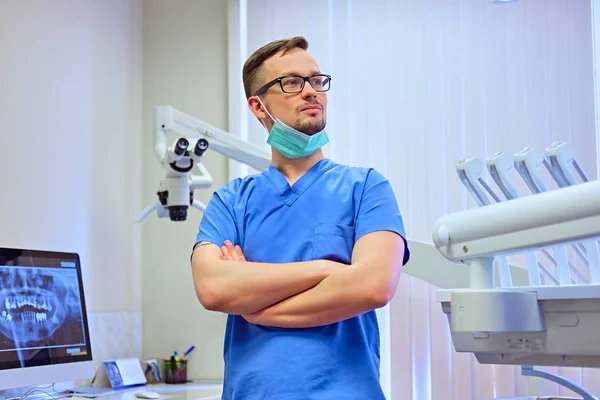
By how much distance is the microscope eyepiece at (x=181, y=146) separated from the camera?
8.79 ft

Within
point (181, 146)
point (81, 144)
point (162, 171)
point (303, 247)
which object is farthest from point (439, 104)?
point (303, 247)

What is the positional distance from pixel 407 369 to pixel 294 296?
178 cm

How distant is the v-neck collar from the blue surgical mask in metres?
0.04

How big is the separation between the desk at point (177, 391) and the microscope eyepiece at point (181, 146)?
839mm

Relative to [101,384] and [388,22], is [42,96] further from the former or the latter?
[388,22]

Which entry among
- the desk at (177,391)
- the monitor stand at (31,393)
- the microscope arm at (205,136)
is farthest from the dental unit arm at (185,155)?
the monitor stand at (31,393)

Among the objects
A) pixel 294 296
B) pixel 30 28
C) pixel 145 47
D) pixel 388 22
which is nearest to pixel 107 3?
pixel 145 47

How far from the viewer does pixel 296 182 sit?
1511 millimetres

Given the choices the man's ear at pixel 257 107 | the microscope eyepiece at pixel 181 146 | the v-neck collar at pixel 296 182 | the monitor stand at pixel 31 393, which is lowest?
the monitor stand at pixel 31 393

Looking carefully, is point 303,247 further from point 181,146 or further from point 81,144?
point 81,144

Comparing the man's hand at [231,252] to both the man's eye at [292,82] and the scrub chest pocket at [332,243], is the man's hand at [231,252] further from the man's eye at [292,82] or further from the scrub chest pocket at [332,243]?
the man's eye at [292,82]

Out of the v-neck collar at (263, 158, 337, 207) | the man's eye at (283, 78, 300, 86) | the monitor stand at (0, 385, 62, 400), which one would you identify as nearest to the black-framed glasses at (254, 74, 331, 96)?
the man's eye at (283, 78, 300, 86)

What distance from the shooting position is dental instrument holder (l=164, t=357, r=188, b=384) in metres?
3.05

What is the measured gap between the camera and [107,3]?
3.17m
